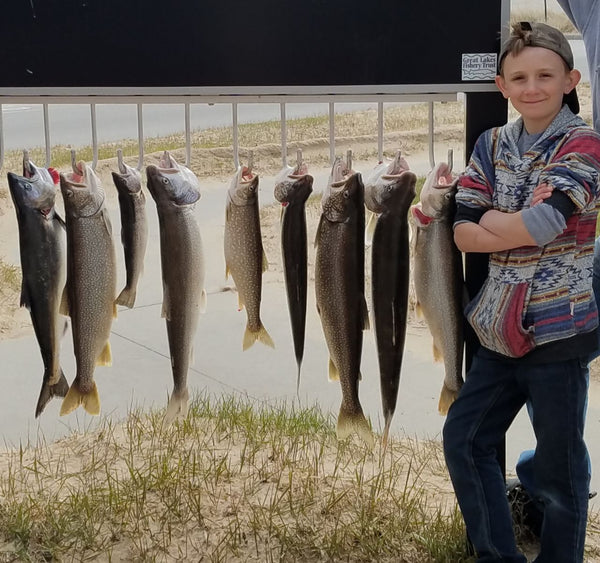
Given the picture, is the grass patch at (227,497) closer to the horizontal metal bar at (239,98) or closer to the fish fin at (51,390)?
the fish fin at (51,390)

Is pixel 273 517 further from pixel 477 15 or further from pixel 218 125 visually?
pixel 218 125

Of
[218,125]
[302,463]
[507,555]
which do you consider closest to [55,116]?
Result: [218,125]

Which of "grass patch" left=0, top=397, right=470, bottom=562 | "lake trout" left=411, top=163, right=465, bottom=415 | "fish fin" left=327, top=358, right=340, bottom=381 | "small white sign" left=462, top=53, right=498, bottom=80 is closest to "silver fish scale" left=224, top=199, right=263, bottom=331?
"fish fin" left=327, top=358, right=340, bottom=381

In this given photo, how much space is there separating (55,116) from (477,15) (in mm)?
16950

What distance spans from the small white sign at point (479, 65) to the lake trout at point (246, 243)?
687 mm

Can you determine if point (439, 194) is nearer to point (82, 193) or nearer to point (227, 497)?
point (82, 193)

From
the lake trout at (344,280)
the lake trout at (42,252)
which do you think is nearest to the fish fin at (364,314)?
the lake trout at (344,280)

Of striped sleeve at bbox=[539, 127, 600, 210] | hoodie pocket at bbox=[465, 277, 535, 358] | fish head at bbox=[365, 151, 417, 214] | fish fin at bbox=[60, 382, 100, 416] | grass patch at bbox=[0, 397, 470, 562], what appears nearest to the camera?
striped sleeve at bbox=[539, 127, 600, 210]

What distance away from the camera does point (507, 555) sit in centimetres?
277

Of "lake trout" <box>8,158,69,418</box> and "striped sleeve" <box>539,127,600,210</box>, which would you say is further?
"lake trout" <box>8,158,69,418</box>

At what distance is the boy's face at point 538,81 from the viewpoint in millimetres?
2514

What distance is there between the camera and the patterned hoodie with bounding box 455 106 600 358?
2.50 meters

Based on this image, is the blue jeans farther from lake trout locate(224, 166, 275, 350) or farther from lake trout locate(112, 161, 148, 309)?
lake trout locate(112, 161, 148, 309)

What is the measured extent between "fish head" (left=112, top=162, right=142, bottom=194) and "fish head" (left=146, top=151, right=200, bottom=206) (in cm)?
4
